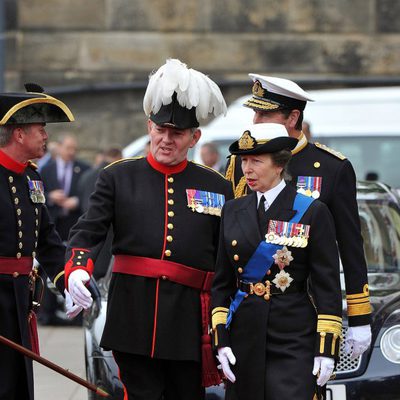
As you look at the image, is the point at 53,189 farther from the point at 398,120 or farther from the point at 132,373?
the point at 132,373

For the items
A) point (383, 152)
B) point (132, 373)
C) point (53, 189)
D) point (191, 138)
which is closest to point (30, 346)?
point (132, 373)

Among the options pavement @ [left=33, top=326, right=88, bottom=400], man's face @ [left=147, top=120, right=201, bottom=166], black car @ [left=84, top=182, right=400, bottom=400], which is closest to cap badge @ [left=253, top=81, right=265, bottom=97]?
man's face @ [left=147, top=120, right=201, bottom=166]

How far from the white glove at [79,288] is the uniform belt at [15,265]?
44cm

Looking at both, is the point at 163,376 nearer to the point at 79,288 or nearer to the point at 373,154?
the point at 79,288

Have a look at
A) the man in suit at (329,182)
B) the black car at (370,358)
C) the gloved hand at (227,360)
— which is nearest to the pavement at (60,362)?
the black car at (370,358)

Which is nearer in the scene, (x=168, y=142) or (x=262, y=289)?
(x=262, y=289)

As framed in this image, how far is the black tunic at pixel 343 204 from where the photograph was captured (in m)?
6.12

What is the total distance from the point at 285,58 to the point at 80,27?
280 centimetres

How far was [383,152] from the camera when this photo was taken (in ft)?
42.6

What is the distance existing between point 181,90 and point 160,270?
854 millimetres

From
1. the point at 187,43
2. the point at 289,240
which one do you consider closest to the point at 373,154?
the point at 187,43

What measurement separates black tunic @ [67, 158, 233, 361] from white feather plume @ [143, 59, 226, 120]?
0.37 metres

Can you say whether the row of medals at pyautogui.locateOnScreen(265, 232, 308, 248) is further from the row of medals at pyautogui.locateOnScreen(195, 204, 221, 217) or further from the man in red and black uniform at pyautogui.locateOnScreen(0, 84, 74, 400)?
the man in red and black uniform at pyautogui.locateOnScreen(0, 84, 74, 400)

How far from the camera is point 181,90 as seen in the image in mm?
6340
